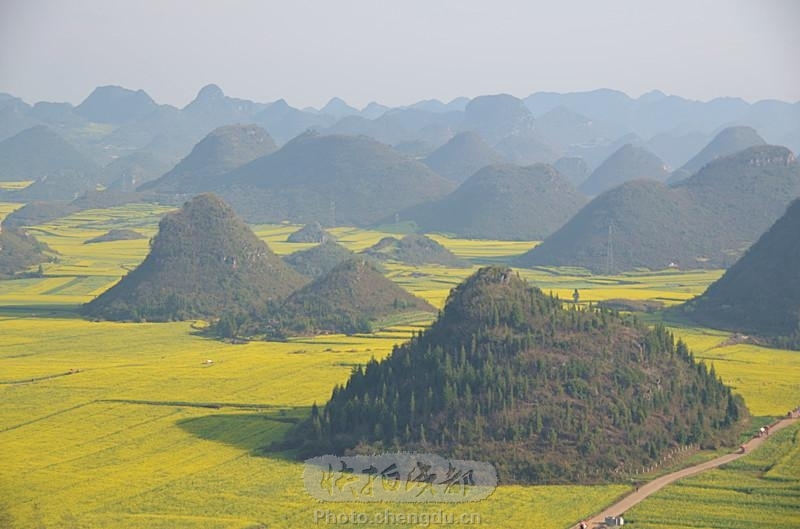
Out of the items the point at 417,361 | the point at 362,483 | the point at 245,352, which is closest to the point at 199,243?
the point at 245,352

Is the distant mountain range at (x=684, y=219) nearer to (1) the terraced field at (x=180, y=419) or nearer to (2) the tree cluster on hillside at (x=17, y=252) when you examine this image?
(1) the terraced field at (x=180, y=419)

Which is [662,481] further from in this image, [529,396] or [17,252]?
[17,252]

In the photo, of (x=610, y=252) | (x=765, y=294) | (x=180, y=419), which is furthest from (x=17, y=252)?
(x=765, y=294)

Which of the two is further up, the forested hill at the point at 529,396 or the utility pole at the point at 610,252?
the utility pole at the point at 610,252

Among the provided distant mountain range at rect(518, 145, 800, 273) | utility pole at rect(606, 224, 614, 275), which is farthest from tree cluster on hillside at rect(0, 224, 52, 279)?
utility pole at rect(606, 224, 614, 275)

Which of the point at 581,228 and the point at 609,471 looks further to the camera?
the point at 581,228

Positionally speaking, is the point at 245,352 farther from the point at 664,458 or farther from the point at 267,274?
the point at 664,458

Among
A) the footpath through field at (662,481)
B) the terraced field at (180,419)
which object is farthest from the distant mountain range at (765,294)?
the footpath through field at (662,481)
